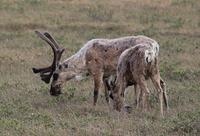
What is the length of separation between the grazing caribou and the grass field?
411 mm

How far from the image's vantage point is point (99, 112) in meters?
11.7

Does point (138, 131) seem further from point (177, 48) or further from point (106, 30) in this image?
point (106, 30)

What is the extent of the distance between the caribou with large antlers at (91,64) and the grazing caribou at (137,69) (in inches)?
45.9

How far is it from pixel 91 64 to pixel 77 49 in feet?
20.9

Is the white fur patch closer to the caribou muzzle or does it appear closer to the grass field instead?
the grass field

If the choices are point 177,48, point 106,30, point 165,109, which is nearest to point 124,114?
point 165,109

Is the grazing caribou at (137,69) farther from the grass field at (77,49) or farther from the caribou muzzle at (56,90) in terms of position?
the caribou muzzle at (56,90)

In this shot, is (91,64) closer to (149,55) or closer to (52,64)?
(52,64)

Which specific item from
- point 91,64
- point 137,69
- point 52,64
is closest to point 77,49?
point 52,64

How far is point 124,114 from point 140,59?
1.06 meters

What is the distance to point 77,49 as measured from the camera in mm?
19297

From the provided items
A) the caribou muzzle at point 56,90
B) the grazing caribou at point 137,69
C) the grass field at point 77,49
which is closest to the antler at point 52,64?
the caribou muzzle at point 56,90

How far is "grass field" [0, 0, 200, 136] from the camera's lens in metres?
10.0

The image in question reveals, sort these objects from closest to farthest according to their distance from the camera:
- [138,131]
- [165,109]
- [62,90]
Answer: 1. [138,131]
2. [165,109]
3. [62,90]
